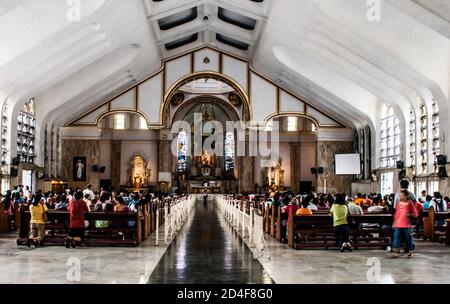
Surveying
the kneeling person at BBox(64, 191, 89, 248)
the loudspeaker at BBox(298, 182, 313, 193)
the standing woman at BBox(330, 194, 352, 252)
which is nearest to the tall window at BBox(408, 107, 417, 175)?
the standing woman at BBox(330, 194, 352, 252)

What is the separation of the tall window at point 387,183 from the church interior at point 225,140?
0.32ft

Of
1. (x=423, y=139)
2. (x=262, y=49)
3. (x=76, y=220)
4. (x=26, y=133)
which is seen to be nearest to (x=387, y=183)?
(x=423, y=139)

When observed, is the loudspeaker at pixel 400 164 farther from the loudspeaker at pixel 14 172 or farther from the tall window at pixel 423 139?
the loudspeaker at pixel 14 172

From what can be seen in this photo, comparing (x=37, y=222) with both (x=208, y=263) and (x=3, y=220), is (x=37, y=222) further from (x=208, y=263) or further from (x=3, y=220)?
(x=208, y=263)

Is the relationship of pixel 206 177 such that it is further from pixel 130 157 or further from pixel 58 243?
pixel 58 243

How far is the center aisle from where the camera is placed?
7958 mm

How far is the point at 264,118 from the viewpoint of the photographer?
32.1 meters

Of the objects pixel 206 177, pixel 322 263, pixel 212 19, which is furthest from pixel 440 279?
pixel 206 177

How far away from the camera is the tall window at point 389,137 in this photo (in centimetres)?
2550

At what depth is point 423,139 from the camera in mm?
21531

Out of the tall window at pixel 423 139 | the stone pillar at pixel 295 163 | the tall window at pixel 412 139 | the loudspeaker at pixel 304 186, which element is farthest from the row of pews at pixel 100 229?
the stone pillar at pixel 295 163

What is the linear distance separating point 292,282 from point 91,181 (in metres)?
25.6

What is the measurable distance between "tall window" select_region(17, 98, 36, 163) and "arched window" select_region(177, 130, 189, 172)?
61.2ft

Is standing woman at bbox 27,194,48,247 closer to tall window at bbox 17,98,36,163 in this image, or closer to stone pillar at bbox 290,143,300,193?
tall window at bbox 17,98,36,163
